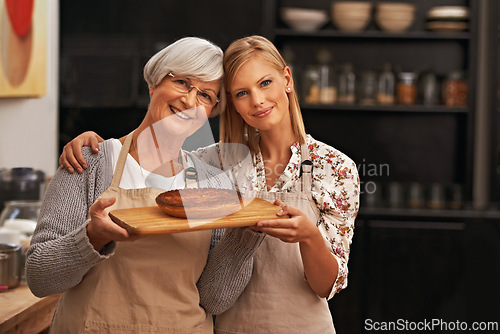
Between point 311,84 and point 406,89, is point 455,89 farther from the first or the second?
point 311,84

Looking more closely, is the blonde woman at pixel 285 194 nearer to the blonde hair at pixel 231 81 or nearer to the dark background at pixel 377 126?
the blonde hair at pixel 231 81

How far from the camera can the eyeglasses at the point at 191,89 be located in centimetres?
109

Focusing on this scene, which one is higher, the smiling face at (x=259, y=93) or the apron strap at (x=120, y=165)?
the smiling face at (x=259, y=93)

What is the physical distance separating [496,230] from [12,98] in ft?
7.61

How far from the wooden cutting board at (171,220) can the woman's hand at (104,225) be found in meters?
0.01

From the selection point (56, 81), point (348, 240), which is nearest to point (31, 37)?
point (56, 81)

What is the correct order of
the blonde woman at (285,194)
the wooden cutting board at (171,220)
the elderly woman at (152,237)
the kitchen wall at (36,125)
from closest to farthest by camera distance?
the wooden cutting board at (171,220) < the elderly woman at (152,237) < the blonde woman at (285,194) < the kitchen wall at (36,125)

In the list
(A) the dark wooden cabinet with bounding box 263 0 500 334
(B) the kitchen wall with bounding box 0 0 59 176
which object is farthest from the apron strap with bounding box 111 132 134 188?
(A) the dark wooden cabinet with bounding box 263 0 500 334

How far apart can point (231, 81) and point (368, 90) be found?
1953mm

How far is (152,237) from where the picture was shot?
3.74ft

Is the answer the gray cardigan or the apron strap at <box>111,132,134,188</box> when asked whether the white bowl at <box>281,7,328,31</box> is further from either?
the apron strap at <box>111,132,134,188</box>

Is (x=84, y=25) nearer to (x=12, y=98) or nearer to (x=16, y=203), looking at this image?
(x=12, y=98)

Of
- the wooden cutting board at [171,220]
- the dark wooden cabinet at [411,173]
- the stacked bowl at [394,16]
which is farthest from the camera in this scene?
the stacked bowl at [394,16]

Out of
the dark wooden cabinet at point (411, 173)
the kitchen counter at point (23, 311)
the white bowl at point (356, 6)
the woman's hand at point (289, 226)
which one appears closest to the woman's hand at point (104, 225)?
the woman's hand at point (289, 226)
